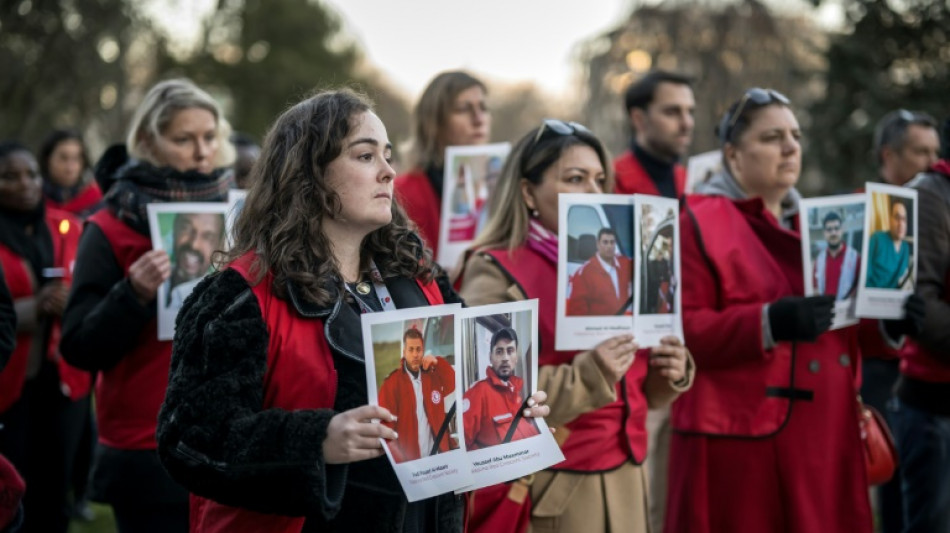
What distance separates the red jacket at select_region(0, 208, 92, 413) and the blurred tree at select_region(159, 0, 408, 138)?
2166cm

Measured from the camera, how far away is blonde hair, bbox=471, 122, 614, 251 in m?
3.66

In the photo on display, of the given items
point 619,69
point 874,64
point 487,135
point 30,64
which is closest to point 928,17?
point 874,64

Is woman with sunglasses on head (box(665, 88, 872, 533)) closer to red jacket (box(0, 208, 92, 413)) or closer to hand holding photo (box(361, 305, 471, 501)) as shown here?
hand holding photo (box(361, 305, 471, 501))

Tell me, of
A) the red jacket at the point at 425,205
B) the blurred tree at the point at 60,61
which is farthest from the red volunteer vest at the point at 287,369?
the blurred tree at the point at 60,61

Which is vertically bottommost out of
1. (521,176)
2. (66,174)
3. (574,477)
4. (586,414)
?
(574,477)

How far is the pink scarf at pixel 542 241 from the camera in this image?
3549mm

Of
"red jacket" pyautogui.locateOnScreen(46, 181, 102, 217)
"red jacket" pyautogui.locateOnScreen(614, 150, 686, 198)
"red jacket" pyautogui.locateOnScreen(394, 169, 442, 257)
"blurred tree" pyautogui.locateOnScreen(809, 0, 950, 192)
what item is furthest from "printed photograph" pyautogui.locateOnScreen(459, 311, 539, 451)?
"blurred tree" pyautogui.locateOnScreen(809, 0, 950, 192)

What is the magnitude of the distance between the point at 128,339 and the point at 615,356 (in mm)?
1704

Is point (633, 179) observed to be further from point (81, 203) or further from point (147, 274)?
point (81, 203)

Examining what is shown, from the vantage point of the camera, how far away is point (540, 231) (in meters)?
3.62

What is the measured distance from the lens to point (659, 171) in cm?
588

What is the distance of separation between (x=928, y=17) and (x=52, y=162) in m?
9.42

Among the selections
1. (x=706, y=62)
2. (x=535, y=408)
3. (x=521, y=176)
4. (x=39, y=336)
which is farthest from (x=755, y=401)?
Result: (x=706, y=62)

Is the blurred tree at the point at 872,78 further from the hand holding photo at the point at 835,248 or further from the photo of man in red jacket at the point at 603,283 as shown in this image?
the photo of man in red jacket at the point at 603,283
